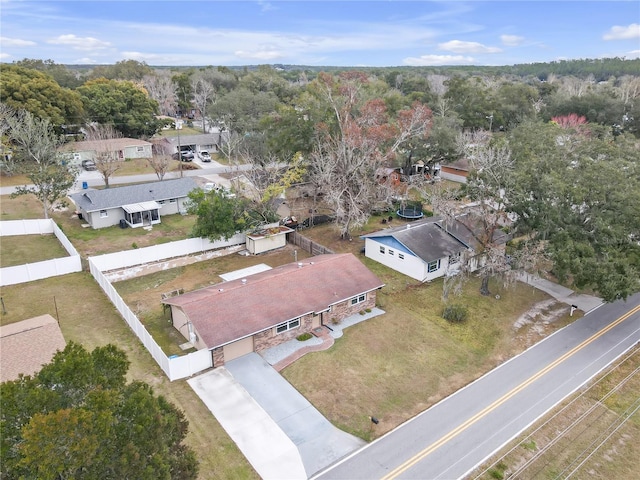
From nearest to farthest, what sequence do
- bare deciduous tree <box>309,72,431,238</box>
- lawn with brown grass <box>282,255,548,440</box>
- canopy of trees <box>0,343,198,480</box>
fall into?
canopy of trees <box>0,343,198,480</box> < lawn with brown grass <box>282,255,548,440</box> < bare deciduous tree <box>309,72,431,238</box>

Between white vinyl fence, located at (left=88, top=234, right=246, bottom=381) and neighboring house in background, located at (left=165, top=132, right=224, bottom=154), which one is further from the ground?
neighboring house in background, located at (left=165, top=132, right=224, bottom=154)

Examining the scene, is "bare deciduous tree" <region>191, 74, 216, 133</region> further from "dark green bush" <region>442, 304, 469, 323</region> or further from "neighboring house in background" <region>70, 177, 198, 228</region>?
"dark green bush" <region>442, 304, 469, 323</region>

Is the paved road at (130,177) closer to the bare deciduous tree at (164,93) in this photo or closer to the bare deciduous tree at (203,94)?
the bare deciduous tree at (203,94)

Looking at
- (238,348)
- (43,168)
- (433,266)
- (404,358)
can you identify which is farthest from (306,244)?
(43,168)

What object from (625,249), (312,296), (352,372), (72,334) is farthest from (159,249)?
(625,249)

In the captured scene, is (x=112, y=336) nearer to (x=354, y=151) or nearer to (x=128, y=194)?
(x=128, y=194)

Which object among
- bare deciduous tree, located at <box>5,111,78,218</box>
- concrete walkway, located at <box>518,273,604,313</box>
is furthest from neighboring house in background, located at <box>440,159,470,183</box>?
bare deciduous tree, located at <box>5,111,78,218</box>
